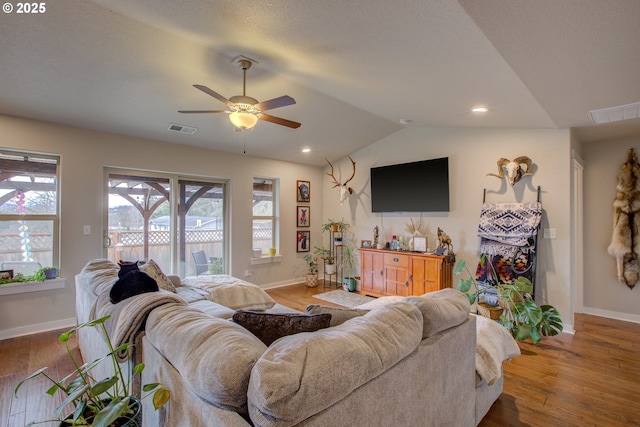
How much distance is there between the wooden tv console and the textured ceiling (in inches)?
78.2

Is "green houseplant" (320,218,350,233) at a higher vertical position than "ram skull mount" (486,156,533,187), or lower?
lower

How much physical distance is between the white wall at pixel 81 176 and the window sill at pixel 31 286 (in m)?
0.05

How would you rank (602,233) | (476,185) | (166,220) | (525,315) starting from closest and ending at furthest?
(525,315), (602,233), (476,185), (166,220)

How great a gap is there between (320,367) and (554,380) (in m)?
2.68

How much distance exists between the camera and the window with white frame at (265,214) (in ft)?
18.6

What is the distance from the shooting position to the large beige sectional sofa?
2.84ft

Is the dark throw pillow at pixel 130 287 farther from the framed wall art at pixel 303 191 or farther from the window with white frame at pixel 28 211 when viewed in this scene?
the framed wall art at pixel 303 191

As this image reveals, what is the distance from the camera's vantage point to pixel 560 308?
11.8 ft

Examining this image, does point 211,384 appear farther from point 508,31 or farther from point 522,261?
point 522,261

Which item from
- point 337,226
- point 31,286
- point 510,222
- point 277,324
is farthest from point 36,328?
point 510,222

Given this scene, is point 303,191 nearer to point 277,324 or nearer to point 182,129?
point 182,129

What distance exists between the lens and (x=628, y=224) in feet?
12.6
